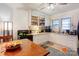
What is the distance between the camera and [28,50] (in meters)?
1.65

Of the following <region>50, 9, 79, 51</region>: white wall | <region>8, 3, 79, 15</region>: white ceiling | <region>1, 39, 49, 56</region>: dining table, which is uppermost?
<region>8, 3, 79, 15</region>: white ceiling

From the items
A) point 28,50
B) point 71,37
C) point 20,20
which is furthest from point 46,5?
point 28,50

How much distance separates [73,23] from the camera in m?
1.64

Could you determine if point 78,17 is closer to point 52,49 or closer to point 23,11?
point 52,49

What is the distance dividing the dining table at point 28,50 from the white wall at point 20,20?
0.19 m

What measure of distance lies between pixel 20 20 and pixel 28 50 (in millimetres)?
464

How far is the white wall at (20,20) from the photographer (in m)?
1.67

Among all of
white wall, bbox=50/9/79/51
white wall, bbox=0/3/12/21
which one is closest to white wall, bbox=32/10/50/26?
white wall, bbox=50/9/79/51

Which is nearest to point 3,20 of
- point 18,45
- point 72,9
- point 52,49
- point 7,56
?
point 18,45

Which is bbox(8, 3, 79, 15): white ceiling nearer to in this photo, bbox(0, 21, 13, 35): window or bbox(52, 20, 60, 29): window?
bbox(52, 20, 60, 29): window

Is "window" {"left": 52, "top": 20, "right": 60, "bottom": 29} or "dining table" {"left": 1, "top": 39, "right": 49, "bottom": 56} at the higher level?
"window" {"left": 52, "top": 20, "right": 60, "bottom": 29}

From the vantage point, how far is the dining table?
1.63 meters

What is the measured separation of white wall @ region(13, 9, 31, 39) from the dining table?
188 mm

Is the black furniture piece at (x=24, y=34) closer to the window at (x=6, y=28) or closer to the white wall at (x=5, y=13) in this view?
the window at (x=6, y=28)
